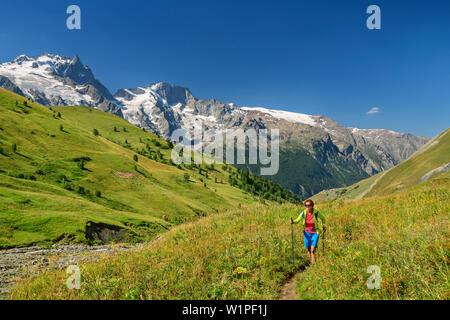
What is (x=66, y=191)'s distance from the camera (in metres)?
38.9

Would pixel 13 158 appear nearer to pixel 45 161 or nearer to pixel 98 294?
pixel 45 161

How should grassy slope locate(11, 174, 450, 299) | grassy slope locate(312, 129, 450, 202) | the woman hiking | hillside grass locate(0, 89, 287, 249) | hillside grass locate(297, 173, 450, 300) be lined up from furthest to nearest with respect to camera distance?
1. grassy slope locate(312, 129, 450, 202)
2. hillside grass locate(0, 89, 287, 249)
3. the woman hiking
4. grassy slope locate(11, 174, 450, 299)
5. hillside grass locate(297, 173, 450, 300)

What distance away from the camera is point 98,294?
26.4ft

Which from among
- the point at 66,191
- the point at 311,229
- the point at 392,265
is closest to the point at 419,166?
the point at 311,229

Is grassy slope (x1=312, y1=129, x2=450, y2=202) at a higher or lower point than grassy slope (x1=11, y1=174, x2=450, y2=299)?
higher

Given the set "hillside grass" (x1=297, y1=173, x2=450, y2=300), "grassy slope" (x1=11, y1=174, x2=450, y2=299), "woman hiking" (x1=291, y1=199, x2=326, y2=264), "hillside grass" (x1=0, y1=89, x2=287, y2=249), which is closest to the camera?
"hillside grass" (x1=297, y1=173, x2=450, y2=300)

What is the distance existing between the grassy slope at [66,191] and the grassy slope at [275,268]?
13.9 meters

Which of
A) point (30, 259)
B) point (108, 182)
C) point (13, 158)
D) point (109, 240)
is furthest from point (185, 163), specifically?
point (30, 259)

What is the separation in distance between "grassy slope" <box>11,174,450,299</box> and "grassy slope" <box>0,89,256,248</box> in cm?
1388

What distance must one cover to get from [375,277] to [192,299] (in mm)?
5486

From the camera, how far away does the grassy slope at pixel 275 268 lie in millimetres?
7125

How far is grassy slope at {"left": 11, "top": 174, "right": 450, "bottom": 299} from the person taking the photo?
712cm

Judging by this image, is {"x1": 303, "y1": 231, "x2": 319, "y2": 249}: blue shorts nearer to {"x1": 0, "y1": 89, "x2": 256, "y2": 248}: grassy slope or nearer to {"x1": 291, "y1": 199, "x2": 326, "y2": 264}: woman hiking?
{"x1": 291, "y1": 199, "x2": 326, "y2": 264}: woman hiking

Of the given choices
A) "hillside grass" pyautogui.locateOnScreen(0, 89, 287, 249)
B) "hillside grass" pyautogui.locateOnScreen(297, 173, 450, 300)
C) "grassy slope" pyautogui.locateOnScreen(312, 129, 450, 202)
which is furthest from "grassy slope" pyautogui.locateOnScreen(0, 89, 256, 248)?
"grassy slope" pyautogui.locateOnScreen(312, 129, 450, 202)
